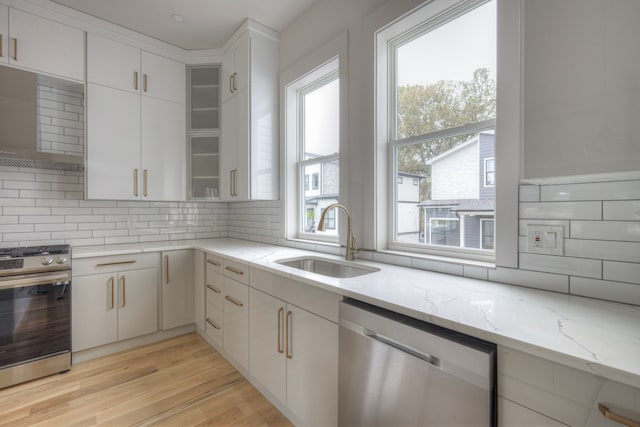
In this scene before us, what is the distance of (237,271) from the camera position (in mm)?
2064

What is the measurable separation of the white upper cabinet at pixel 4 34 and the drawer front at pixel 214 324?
2377mm

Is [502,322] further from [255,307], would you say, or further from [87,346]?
[87,346]

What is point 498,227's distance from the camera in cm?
134

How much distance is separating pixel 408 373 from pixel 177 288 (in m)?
2.35

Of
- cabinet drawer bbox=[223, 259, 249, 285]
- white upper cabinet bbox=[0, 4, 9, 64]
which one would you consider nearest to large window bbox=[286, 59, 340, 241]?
cabinet drawer bbox=[223, 259, 249, 285]

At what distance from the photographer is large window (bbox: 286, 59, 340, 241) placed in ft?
7.76

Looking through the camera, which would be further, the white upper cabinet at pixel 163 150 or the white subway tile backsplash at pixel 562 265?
the white upper cabinet at pixel 163 150

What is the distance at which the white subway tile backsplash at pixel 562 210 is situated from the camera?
1095 millimetres

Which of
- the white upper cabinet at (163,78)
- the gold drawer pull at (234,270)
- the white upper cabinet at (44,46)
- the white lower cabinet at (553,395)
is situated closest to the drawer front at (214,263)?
the gold drawer pull at (234,270)

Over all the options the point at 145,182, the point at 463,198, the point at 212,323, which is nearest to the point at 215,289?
the point at 212,323

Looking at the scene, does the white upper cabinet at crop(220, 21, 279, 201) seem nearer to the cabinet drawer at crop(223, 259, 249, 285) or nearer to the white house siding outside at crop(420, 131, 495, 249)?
the cabinet drawer at crop(223, 259, 249, 285)

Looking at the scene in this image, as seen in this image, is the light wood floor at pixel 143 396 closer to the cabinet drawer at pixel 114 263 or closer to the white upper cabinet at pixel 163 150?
the cabinet drawer at pixel 114 263

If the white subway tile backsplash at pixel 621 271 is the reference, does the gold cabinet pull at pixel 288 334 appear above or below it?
below

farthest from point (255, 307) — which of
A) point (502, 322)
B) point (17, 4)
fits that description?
point (17, 4)
